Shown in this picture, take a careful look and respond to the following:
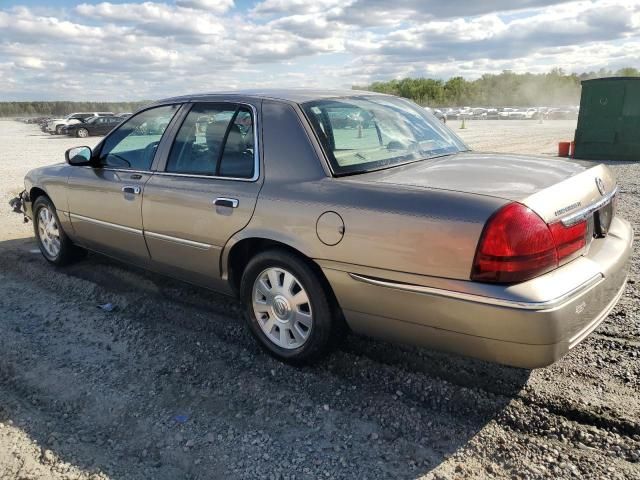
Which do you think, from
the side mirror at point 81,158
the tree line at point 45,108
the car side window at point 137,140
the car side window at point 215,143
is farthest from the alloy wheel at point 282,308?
the tree line at point 45,108

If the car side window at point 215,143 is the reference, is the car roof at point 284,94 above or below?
above

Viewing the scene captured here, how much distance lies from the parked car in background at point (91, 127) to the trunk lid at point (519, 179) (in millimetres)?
32549

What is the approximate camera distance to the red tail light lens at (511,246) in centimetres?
243

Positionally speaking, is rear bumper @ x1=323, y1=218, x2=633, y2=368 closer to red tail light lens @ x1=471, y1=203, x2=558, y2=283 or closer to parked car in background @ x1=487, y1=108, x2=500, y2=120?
red tail light lens @ x1=471, y1=203, x2=558, y2=283

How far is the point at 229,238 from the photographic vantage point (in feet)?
11.5

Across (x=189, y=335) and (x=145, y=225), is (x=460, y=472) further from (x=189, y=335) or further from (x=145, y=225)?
(x=145, y=225)

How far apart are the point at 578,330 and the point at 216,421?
193 cm

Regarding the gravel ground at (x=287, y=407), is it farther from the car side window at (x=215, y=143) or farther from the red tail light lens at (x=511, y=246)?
the car side window at (x=215, y=143)

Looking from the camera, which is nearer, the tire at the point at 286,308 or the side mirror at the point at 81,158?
the tire at the point at 286,308

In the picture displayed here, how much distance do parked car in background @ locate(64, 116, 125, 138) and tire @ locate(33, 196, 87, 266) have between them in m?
29.0

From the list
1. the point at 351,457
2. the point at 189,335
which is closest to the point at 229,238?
the point at 189,335

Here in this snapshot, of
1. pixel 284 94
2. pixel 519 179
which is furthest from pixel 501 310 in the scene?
pixel 284 94

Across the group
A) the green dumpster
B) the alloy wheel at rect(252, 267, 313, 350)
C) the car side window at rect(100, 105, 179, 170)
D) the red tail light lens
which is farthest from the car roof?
the green dumpster

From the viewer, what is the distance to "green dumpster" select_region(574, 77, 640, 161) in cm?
1334
